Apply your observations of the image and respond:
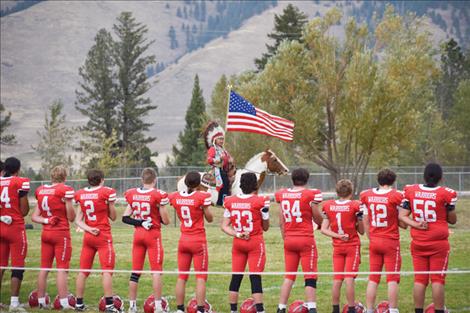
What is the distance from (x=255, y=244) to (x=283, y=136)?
1195cm

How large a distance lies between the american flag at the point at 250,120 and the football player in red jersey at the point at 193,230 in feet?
38.4

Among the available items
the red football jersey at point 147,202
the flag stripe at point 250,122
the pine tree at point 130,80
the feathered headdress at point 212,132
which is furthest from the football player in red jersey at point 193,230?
the pine tree at point 130,80

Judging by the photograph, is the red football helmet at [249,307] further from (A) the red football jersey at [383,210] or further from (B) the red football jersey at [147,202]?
(A) the red football jersey at [383,210]

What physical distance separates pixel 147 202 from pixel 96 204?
29.2 inches

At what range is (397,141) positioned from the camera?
133 feet

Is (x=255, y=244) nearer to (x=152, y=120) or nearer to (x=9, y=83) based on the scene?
(x=152, y=120)

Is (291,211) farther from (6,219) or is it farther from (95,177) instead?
(6,219)

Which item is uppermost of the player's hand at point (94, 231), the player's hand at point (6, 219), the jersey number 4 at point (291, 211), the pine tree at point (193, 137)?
the pine tree at point (193, 137)

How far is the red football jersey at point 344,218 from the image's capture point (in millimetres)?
12117

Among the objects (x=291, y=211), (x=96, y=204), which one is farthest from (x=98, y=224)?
(x=291, y=211)

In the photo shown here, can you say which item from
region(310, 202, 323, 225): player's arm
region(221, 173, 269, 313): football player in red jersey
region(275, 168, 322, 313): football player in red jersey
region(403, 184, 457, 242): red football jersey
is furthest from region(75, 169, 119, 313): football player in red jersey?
region(403, 184, 457, 242): red football jersey

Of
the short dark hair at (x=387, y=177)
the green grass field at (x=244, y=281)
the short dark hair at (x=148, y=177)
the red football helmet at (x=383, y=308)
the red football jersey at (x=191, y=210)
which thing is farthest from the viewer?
the green grass field at (x=244, y=281)

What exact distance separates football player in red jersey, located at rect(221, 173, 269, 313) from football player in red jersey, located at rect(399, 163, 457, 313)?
182 cm

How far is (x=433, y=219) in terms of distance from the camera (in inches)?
456
